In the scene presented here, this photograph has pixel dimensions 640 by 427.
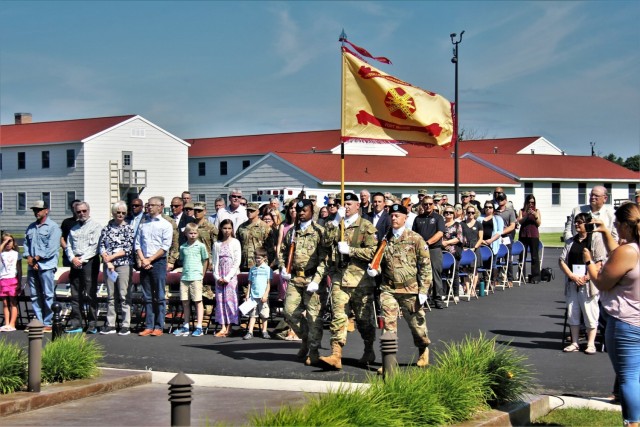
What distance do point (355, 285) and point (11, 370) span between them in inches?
161

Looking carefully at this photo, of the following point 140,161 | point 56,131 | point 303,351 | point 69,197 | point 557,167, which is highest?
point 56,131

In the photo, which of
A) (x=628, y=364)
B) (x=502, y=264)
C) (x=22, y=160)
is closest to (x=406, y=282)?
(x=628, y=364)

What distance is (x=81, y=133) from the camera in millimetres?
64500

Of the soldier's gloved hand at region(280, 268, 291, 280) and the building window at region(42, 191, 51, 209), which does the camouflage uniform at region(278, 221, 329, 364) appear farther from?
the building window at region(42, 191, 51, 209)

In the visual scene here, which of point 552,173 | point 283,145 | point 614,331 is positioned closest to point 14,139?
point 283,145

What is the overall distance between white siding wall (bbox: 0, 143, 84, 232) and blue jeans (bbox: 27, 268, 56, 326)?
49242 millimetres

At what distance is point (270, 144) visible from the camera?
238ft

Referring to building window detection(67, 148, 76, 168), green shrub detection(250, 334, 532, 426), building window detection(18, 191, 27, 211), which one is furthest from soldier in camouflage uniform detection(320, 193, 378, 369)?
building window detection(18, 191, 27, 211)

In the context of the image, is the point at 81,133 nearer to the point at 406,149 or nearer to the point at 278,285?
A: the point at 406,149

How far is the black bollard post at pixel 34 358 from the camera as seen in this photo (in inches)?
374

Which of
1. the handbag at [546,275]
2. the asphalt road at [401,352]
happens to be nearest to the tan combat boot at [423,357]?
the asphalt road at [401,352]

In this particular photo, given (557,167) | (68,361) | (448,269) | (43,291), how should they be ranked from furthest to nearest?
(557,167) → (448,269) → (43,291) → (68,361)

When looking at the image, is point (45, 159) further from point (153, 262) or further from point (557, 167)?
point (153, 262)

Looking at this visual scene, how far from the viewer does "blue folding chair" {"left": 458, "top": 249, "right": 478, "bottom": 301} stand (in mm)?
19109
